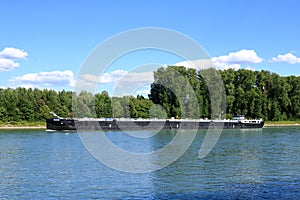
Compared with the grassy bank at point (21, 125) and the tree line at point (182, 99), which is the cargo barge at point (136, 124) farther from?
the grassy bank at point (21, 125)

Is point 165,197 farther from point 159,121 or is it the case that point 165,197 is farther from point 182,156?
point 159,121

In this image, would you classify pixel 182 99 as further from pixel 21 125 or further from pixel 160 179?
pixel 160 179

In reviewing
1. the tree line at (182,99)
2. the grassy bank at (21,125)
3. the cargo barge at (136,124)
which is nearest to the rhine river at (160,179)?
the cargo barge at (136,124)

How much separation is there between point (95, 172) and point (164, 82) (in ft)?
325

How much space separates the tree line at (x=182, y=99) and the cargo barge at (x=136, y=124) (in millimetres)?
12634

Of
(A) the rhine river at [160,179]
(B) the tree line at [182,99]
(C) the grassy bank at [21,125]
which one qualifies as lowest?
(A) the rhine river at [160,179]

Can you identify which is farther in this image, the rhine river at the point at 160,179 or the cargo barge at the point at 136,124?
the cargo barge at the point at 136,124

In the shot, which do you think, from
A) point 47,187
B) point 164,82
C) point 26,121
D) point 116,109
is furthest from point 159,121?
point 47,187

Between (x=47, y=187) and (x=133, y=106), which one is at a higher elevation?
(x=133, y=106)

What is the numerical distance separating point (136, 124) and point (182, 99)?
23.8 metres

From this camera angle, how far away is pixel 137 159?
44500 millimetres

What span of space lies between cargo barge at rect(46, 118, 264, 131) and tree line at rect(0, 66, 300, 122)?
12634mm

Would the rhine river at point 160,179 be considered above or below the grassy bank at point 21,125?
below

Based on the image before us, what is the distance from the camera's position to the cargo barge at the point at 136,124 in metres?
103
